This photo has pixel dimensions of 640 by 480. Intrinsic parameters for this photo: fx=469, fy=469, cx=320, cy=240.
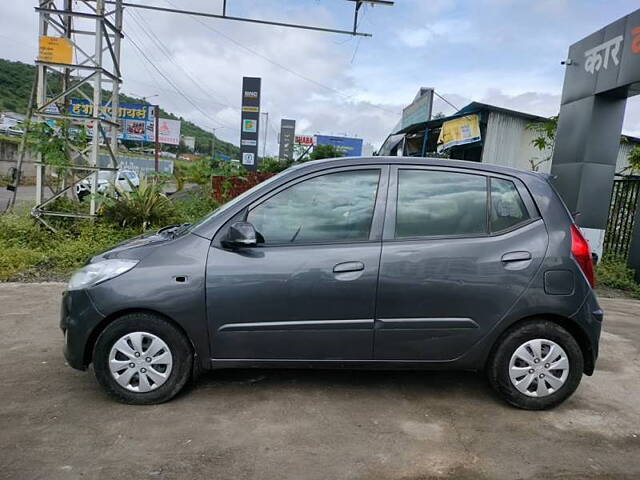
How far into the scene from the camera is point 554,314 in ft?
10.3

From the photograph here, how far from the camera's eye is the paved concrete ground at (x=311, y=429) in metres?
2.53

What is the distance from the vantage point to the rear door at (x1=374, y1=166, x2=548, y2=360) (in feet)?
10.1

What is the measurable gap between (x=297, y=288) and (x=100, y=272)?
4.23 feet

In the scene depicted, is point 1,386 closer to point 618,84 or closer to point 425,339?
point 425,339

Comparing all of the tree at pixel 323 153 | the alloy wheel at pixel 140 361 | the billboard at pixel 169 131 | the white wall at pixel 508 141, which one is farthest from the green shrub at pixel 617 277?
the billboard at pixel 169 131

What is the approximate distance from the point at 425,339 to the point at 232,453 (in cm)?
140

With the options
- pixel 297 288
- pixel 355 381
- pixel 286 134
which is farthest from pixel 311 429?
pixel 286 134

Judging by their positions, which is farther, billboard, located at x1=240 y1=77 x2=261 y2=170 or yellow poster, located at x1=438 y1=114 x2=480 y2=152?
billboard, located at x1=240 y1=77 x2=261 y2=170

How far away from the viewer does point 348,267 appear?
303 centimetres

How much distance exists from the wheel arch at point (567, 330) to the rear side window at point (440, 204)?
0.66 meters

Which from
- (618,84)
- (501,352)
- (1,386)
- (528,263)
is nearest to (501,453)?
(501,352)

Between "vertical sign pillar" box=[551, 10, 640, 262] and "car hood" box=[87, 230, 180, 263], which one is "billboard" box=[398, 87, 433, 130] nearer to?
"vertical sign pillar" box=[551, 10, 640, 262]

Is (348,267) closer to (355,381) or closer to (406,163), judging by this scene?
(406,163)

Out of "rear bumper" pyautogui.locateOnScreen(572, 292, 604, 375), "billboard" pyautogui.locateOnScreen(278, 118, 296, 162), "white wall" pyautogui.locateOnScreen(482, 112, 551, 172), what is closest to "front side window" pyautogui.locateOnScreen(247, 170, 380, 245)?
"rear bumper" pyautogui.locateOnScreen(572, 292, 604, 375)
